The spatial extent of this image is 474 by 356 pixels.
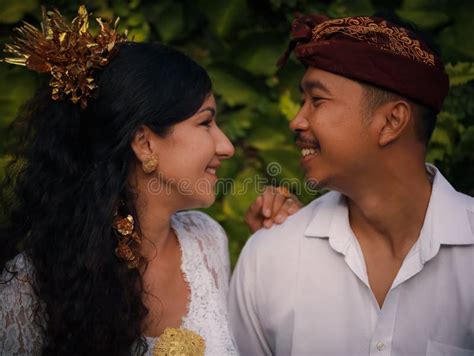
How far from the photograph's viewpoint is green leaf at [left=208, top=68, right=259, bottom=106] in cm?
381

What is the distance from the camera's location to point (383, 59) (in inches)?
105

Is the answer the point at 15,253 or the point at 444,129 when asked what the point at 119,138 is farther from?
the point at 444,129

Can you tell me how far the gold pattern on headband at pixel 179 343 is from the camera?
261cm

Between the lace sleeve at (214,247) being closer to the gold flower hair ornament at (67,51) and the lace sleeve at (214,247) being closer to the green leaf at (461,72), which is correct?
the gold flower hair ornament at (67,51)

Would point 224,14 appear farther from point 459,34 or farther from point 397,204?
point 397,204

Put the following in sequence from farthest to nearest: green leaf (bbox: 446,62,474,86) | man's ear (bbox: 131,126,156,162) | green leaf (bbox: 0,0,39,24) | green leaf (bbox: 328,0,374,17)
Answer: green leaf (bbox: 328,0,374,17)
green leaf (bbox: 446,62,474,86)
green leaf (bbox: 0,0,39,24)
man's ear (bbox: 131,126,156,162)

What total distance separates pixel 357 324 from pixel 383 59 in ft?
3.53

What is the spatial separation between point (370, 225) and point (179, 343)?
94 cm

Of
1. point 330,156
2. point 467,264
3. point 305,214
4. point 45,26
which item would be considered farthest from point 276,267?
point 45,26

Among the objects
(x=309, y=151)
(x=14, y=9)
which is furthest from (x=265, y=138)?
(x=14, y=9)

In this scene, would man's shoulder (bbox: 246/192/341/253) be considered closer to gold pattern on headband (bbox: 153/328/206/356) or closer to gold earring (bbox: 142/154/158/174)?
gold pattern on headband (bbox: 153/328/206/356)

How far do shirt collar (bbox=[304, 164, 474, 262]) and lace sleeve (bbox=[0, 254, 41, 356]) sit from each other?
118 cm

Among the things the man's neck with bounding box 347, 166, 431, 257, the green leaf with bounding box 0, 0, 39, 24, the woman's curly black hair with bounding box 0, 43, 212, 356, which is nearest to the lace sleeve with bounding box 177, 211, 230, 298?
the woman's curly black hair with bounding box 0, 43, 212, 356

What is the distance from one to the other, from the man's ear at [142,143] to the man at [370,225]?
24.5 inches
